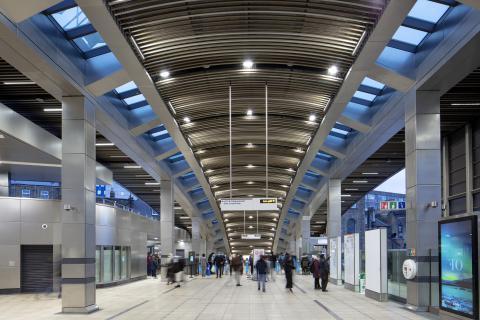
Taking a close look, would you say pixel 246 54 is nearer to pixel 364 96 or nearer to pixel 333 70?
pixel 333 70

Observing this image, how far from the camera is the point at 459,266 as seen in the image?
1052 cm

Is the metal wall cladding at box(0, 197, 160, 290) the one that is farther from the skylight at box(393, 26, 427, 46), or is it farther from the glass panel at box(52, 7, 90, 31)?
the skylight at box(393, 26, 427, 46)

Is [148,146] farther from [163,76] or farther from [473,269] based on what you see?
[473,269]

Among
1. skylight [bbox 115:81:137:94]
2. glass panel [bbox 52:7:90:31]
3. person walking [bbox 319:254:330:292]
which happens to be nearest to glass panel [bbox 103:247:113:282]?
skylight [bbox 115:81:137:94]

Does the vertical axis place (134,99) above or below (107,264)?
above

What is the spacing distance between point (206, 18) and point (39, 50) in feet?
11.5

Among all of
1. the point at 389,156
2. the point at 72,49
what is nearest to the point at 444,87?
the point at 72,49

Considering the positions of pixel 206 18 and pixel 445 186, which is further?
pixel 445 186

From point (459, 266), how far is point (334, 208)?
70.1 ft

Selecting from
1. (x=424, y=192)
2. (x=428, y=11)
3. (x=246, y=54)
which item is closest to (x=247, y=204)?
(x=424, y=192)

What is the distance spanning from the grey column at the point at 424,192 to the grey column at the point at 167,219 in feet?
56.8

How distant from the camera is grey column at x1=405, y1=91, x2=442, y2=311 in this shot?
15266 mm

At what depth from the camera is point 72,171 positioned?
16.2 metres

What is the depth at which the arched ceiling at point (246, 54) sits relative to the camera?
12.5 m
